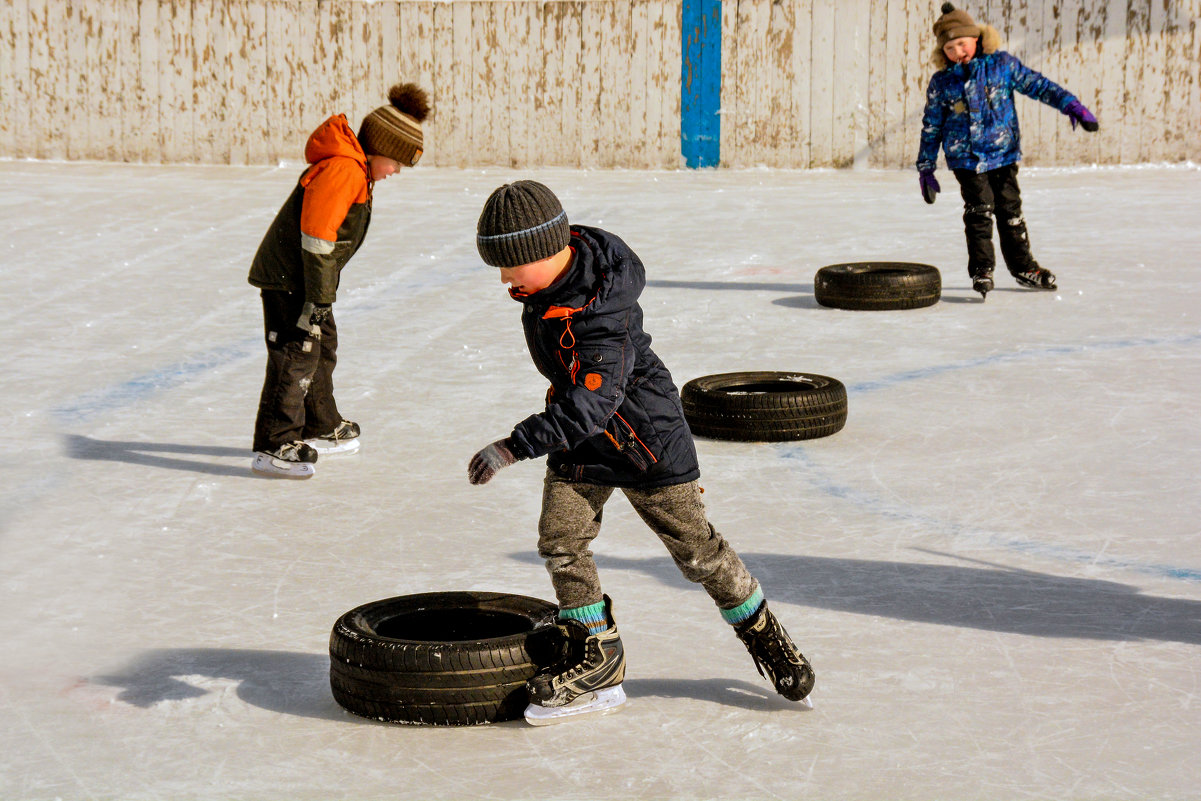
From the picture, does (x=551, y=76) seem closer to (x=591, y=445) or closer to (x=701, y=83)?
(x=701, y=83)

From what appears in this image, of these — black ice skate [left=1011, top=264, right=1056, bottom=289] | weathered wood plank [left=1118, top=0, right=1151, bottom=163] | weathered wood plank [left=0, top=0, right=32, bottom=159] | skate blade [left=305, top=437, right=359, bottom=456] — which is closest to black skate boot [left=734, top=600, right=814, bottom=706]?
skate blade [left=305, top=437, right=359, bottom=456]

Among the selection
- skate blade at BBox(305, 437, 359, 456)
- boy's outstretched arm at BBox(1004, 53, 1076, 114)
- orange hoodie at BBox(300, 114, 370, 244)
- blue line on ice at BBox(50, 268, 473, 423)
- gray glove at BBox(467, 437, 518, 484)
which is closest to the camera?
gray glove at BBox(467, 437, 518, 484)

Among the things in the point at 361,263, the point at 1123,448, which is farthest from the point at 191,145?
the point at 1123,448

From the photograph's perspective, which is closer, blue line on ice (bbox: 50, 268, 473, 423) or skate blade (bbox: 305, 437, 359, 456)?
skate blade (bbox: 305, 437, 359, 456)

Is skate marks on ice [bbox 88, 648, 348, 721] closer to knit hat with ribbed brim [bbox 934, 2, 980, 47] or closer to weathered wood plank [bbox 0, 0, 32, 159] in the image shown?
knit hat with ribbed brim [bbox 934, 2, 980, 47]

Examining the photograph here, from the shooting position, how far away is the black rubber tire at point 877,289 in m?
10.1

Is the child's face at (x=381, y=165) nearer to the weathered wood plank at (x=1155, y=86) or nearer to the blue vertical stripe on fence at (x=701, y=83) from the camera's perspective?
the blue vertical stripe on fence at (x=701, y=83)

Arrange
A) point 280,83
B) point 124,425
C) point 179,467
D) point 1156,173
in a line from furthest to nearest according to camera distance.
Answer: point 280,83
point 1156,173
point 124,425
point 179,467

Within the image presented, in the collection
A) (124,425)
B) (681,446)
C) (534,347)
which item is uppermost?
(534,347)

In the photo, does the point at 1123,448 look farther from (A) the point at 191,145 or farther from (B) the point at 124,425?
(A) the point at 191,145

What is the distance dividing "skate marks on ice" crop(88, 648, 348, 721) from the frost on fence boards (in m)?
14.5

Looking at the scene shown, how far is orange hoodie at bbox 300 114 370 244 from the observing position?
6172 mm

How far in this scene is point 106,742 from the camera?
12.8ft

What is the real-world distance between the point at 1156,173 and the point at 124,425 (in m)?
13.4
